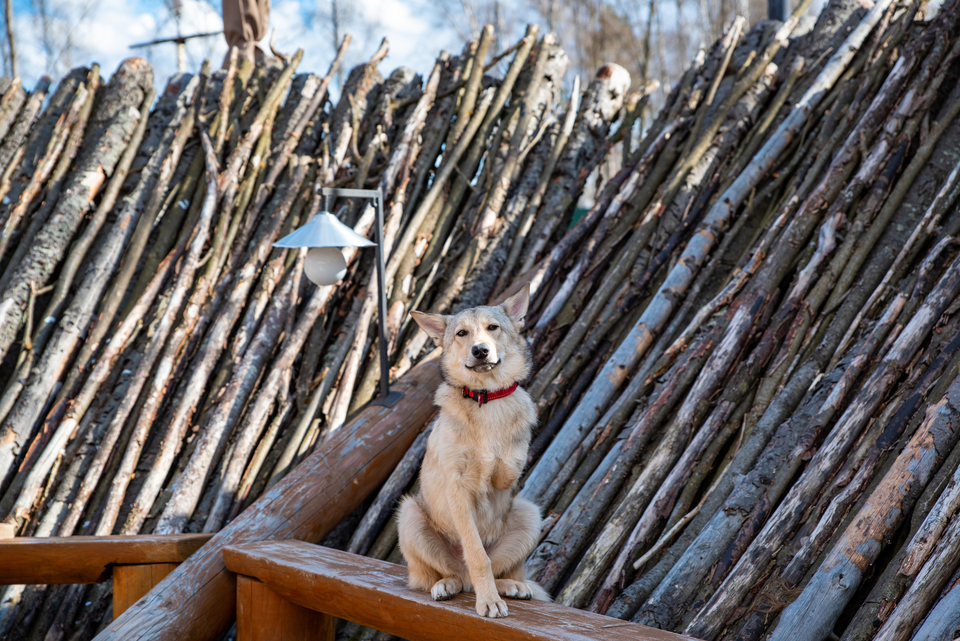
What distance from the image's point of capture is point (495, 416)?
2.75 metres

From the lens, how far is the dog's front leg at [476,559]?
239 cm

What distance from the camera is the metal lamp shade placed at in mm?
3666

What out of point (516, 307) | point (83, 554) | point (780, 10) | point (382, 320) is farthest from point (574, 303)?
point (780, 10)

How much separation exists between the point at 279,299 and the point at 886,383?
3.80 meters

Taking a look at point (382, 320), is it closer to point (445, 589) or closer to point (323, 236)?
point (323, 236)

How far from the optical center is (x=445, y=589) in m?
2.61

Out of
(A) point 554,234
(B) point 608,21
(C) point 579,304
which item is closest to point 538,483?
(C) point 579,304

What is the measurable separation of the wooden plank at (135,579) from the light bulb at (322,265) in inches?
68.3

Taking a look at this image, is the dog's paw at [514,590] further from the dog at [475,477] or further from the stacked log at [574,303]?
the stacked log at [574,303]

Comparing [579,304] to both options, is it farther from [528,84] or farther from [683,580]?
[528,84]

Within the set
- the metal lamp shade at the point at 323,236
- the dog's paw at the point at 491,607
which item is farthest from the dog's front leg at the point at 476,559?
the metal lamp shade at the point at 323,236

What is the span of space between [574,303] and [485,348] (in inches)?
76.0

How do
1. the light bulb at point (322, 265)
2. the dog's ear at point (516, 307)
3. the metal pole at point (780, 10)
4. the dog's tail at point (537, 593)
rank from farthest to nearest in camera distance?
the metal pole at point (780, 10), the light bulb at point (322, 265), the dog's ear at point (516, 307), the dog's tail at point (537, 593)

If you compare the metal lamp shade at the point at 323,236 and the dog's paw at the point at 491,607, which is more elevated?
the metal lamp shade at the point at 323,236
